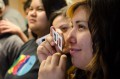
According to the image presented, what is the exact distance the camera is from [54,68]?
3.74ft

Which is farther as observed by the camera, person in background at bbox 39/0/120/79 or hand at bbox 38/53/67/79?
hand at bbox 38/53/67/79

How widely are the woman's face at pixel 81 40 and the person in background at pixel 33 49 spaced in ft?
2.12

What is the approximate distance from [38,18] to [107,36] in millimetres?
1004

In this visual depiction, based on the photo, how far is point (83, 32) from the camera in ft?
3.54

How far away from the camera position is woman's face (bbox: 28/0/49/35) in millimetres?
1887

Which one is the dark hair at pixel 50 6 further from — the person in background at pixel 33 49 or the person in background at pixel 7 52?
the person in background at pixel 7 52

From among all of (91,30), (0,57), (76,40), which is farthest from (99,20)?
(0,57)

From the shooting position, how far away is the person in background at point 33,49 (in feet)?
5.65

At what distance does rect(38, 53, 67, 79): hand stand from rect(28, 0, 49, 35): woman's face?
0.74 meters

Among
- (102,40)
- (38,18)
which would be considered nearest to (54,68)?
(102,40)

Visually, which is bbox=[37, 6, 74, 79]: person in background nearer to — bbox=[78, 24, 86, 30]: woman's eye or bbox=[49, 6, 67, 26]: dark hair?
bbox=[49, 6, 67, 26]: dark hair

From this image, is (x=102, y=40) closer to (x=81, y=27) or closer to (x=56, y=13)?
(x=81, y=27)

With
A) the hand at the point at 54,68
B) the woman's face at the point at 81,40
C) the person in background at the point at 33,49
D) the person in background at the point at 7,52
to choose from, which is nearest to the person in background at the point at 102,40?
the woman's face at the point at 81,40

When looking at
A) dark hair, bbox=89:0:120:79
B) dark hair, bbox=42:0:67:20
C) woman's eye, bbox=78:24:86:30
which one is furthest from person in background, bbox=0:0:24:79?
dark hair, bbox=89:0:120:79
